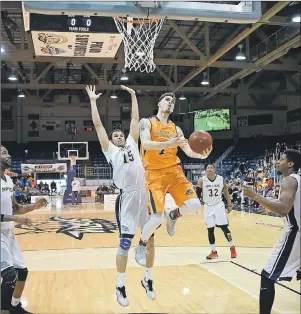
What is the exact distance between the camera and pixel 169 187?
4.32 metres

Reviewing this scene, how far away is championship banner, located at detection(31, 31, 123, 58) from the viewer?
7129mm

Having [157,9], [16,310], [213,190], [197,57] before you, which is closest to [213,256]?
[213,190]

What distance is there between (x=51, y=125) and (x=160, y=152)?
80.2ft

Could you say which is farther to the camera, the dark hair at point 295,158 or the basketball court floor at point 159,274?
the basketball court floor at point 159,274

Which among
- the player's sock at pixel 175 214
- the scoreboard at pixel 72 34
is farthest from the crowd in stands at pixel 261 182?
the player's sock at pixel 175 214

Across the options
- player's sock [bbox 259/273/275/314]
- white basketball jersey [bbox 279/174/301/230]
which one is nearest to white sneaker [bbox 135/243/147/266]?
player's sock [bbox 259/273/275/314]

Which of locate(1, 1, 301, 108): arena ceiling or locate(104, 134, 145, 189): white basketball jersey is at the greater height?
locate(1, 1, 301, 108): arena ceiling

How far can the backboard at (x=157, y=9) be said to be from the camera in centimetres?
355

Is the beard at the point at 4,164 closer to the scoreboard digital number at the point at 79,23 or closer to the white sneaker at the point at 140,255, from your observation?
the white sneaker at the point at 140,255

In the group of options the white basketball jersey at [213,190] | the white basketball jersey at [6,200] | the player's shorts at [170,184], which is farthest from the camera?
the white basketball jersey at [213,190]

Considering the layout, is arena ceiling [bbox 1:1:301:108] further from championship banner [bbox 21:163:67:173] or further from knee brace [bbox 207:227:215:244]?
championship banner [bbox 21:163:67:173]

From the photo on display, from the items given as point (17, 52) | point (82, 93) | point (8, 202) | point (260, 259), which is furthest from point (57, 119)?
point (8, 202)

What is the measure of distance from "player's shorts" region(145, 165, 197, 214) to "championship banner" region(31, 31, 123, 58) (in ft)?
10.7

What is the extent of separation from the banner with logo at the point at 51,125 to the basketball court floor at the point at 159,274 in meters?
18.0
